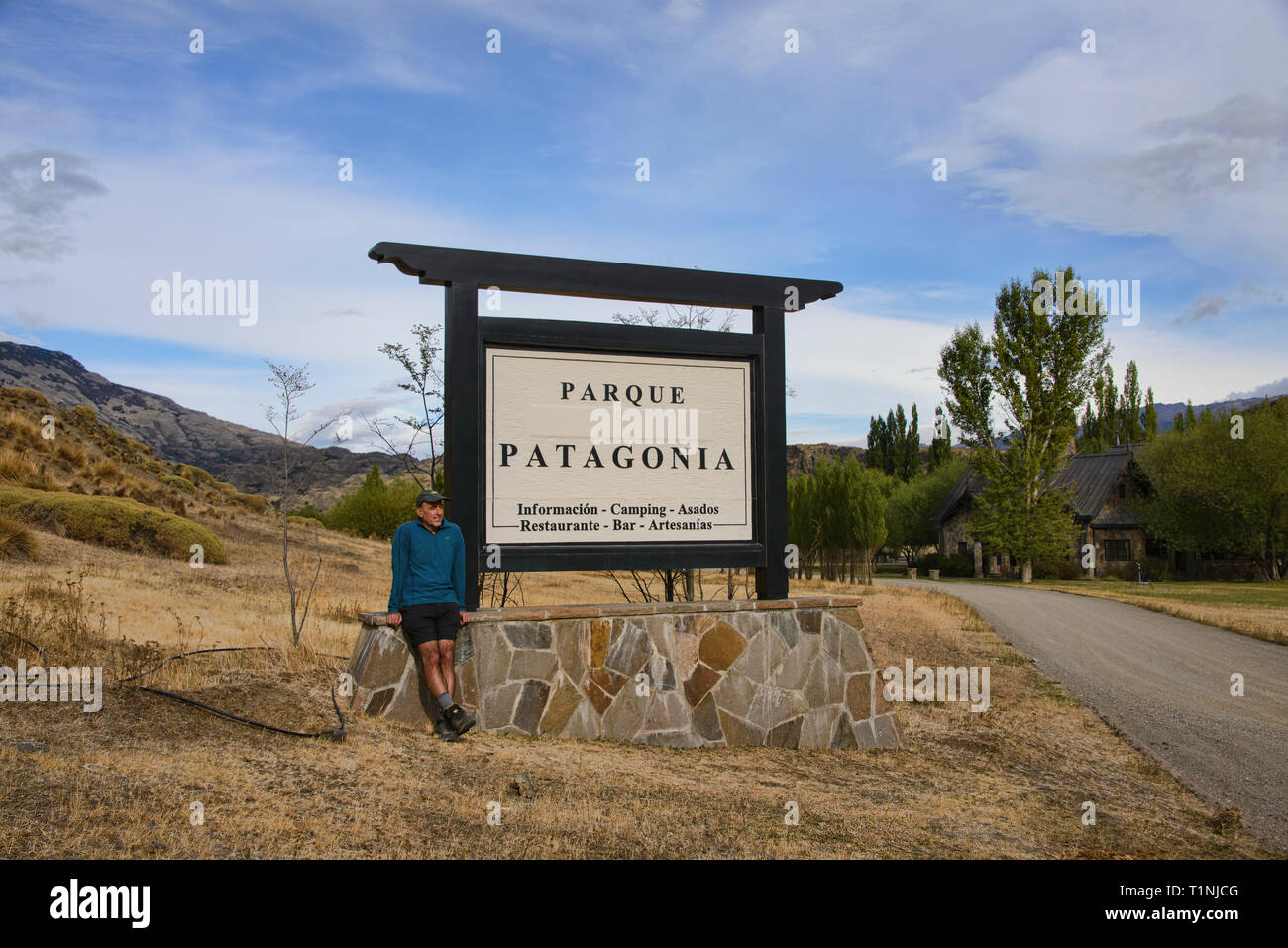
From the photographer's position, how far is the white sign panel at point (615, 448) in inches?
321

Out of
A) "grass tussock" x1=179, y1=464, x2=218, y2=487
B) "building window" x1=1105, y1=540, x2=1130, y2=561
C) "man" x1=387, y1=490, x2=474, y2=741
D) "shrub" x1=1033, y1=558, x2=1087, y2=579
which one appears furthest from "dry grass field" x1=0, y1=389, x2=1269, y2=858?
"building window" x1=1105, y1=540, x2=1130, y2=561

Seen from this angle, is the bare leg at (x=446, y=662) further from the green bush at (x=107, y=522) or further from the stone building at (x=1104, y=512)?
the stone building at (x=1104, y=512)

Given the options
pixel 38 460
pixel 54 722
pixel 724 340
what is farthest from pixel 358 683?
pixel 38 460

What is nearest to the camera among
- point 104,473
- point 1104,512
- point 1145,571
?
point 104,473

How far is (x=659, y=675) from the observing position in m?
8.00

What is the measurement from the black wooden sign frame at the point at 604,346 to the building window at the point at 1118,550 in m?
46.4

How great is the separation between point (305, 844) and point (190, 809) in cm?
77

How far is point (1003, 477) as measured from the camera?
44.9m

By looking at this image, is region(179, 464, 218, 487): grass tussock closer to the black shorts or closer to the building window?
the black shorts

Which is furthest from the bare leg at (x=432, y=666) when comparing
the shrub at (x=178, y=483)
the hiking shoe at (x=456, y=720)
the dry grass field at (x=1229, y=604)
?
the shrub at (x=178, y=483)

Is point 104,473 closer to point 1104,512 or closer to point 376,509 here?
point 376,509

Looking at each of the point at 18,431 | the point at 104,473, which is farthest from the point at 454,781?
the point at 18,431

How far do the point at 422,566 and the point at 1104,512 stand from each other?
167ft
